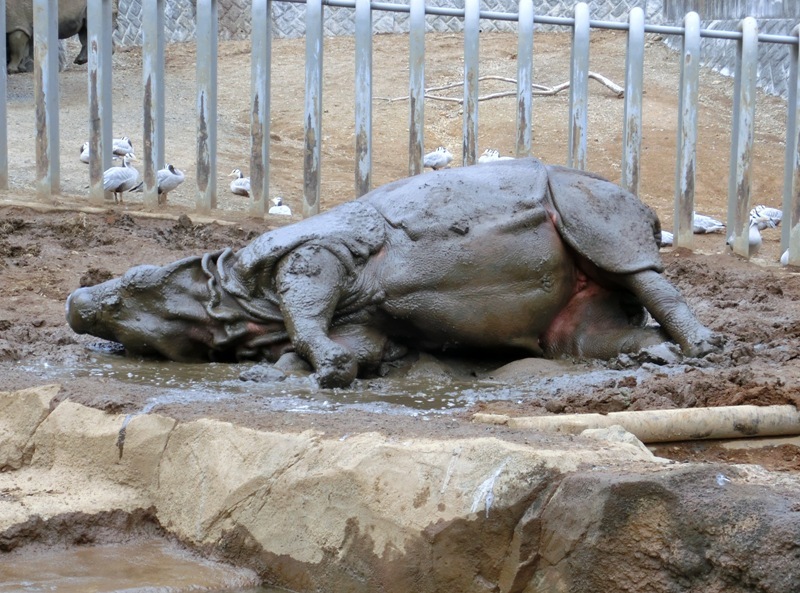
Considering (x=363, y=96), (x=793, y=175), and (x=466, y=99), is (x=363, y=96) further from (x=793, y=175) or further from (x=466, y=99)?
(x=793, y=175)

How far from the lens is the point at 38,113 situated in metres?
10.2

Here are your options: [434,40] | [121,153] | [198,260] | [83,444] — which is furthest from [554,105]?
[83,444]

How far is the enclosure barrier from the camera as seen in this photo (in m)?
9.87

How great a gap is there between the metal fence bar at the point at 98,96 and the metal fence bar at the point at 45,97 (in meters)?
0.29

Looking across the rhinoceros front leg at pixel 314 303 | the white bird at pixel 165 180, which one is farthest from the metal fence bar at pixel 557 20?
the rhinoceros front leg at pixel 314 303

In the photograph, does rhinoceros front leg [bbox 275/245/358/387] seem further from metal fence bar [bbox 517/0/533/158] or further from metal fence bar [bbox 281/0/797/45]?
metal fence bar [bbox 281/0/797/45]

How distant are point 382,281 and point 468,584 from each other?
230 cm

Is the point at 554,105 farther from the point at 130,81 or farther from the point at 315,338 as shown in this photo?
the point at 315,338

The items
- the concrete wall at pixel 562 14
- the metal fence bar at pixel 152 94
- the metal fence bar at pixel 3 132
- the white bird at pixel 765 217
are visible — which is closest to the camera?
the metal fence bar at pixel 152 94

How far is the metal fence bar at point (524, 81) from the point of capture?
989 centimetres

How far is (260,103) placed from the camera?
995cm

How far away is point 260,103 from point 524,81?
1937mm

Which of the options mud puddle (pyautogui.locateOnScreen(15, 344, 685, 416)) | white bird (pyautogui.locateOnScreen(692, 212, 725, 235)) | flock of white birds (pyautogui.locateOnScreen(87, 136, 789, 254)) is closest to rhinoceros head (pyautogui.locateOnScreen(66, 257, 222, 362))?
mud puddle (pyautogui.locateOnScreen(15, 344, 685, 416))

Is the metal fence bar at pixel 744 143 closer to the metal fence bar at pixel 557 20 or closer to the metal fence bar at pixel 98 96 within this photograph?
the metal fence bar at pixel 557 20
